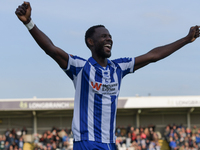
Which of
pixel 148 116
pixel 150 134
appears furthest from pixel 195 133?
pixel 148 116

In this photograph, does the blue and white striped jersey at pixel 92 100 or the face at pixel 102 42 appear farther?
the face at pixel 102 42

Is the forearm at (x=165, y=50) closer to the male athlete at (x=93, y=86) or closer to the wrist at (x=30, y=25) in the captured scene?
the male athlete at (x=93, y=86)

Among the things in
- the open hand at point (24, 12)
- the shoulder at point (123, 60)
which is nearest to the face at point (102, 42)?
the shoulder at point (123, 60)

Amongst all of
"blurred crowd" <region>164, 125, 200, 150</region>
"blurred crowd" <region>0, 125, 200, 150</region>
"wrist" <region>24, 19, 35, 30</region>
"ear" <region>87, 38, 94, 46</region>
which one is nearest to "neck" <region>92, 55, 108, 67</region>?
"ear" <region>87, 38, 94, 46</region>

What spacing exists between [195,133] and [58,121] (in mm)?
11397

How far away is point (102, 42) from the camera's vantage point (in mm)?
4992

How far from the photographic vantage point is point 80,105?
491cm

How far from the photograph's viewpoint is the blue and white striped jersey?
15.9 ft

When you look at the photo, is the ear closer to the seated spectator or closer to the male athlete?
the male athlete

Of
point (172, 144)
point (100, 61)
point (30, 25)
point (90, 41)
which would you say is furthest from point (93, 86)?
point (172, 144)

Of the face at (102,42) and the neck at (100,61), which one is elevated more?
the face at (102,42)

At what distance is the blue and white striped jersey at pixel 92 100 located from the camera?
4840mm

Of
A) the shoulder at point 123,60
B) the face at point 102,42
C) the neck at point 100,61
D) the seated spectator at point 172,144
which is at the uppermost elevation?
the face at point 102,42

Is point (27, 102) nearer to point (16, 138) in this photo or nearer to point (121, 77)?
point (16, 138)
